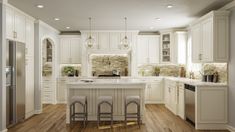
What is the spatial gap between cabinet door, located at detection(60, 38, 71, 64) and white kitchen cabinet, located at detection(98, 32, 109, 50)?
4.49 feet

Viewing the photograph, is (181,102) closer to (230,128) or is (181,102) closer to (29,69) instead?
(230,128)

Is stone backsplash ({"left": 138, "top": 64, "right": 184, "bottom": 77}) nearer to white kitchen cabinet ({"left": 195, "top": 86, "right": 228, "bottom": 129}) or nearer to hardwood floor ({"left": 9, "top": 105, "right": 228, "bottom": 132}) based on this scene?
hardwood floor ({"left": 9, "top": 105, "right": 228, "bottom": 132})

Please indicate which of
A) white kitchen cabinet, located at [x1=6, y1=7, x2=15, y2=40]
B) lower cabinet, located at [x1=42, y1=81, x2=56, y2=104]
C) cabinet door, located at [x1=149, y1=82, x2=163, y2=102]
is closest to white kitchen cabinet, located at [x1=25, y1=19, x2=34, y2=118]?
white kitchen cabinet, located at [x1=6, y1=7, x2=15, y2=40]

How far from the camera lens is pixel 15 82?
5.98 metres

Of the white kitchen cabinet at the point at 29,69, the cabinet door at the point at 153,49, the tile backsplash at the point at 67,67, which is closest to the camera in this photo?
the white kitchen cabinet at the point at 29,69

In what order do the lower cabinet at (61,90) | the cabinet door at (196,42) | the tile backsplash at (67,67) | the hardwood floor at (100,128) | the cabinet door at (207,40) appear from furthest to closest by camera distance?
the tile backsplash at (67,67) → the lower cabinet at (61,90) → the cabinet door at (196,42) → the cabinet door at (207,40) → the hardwood floor at (100,128)

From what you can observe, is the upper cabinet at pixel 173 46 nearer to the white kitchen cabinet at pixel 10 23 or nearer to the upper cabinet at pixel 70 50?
the upper cabinet at pixel 70 50

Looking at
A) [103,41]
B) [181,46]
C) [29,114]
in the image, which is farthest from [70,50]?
[181,46]

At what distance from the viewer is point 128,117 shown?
21.0 feet

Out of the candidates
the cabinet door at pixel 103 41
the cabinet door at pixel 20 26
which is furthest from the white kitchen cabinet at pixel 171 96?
the cabinet door at pixel 20 26

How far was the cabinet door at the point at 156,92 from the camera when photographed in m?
9.66

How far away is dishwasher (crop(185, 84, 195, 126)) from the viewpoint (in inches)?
237

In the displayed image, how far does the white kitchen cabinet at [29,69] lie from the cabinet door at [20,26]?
1.06 ft

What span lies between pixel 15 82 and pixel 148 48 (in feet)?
18.5
